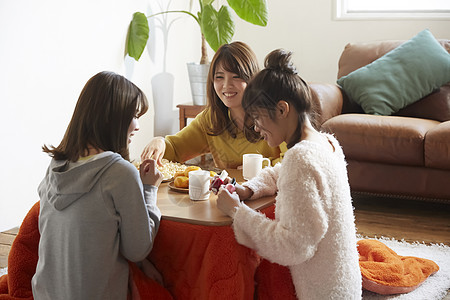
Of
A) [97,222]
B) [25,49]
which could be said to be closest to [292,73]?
[97,222]

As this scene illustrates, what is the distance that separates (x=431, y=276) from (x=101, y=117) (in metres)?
1.56

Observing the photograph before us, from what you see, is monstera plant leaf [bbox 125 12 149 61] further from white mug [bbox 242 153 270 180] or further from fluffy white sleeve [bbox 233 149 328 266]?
fluffy white sleeve [bbox 233 149 328 266]

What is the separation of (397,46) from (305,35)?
96 centimetres

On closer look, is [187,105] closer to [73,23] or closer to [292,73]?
[73,23]

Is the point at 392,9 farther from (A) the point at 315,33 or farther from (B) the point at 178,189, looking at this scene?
(B) the point at 178,189

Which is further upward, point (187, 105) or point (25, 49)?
point (25, 49)

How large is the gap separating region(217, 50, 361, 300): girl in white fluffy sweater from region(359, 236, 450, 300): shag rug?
27.0 inches

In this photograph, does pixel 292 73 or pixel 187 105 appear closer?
pixel 292 73

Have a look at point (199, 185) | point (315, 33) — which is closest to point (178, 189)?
point (199, 185)

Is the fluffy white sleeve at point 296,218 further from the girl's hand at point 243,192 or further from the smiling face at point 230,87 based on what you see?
the smiling face at point 230,87

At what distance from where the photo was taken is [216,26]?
12.5 feet

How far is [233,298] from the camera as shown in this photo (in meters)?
1.46

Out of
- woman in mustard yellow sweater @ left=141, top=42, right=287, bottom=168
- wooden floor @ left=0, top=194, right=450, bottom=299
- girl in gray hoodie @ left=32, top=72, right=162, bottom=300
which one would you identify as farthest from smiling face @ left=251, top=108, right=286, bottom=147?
wooden floor @ left=0, top=194, right=450, bottom=299

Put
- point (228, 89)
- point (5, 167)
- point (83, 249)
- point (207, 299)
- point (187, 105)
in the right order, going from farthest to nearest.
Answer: point (187, 105), point (5, 167), point (228, 89), point (207, 299), point (83, 249)
